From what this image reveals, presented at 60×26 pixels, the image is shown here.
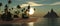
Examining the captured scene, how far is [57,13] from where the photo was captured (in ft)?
9.27

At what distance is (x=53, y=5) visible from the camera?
2822mm

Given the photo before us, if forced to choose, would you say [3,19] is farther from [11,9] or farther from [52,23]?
[52,23]

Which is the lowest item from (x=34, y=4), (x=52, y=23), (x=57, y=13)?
(x=52, y=23)

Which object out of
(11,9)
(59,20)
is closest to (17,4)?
(11,9)

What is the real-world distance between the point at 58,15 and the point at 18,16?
76 cm

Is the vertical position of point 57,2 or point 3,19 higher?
point 57,2

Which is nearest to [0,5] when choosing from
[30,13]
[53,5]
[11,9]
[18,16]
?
[11,9]

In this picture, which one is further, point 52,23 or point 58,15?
point 52,23

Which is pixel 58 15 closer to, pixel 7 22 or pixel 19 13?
pixel 19 13

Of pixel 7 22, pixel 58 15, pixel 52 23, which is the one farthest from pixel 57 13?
pixel 7 22

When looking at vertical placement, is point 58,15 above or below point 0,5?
below

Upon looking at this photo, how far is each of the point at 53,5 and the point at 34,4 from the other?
0.36 m

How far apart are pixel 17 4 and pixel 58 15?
2.65 feet

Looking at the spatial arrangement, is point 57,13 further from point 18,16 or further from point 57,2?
point 18,16
